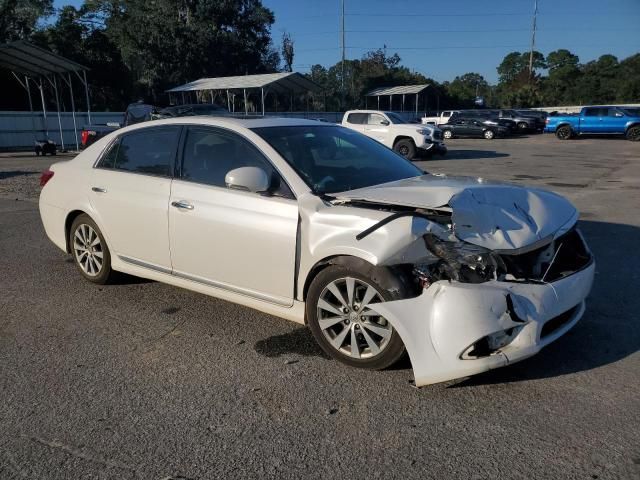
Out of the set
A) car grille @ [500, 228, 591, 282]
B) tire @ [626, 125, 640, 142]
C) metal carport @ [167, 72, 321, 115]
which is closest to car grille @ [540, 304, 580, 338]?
car grille @ [500, 228, 591, 282]

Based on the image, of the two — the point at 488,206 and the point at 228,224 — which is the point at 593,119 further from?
the point at 228,224

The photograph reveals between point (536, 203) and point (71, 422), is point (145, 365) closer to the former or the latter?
point (71, 422)

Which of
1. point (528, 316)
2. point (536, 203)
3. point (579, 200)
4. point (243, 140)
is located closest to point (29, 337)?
point (243, 140)

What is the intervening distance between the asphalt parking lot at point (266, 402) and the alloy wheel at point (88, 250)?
37 cm

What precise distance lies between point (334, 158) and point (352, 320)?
1.53 meters

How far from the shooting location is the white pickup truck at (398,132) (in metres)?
18.7

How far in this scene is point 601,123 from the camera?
29.9m

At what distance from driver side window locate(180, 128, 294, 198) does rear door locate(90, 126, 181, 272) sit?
0.62 feet

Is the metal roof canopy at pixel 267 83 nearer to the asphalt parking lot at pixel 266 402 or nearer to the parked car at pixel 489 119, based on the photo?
the parked car at pixel 489 119

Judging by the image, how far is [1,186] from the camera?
12.6 meters

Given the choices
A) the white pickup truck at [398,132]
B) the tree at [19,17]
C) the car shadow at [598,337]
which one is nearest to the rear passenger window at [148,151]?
the car shadow at [598,337]

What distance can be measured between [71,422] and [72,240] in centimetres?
283

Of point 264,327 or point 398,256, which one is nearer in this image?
point 398,256

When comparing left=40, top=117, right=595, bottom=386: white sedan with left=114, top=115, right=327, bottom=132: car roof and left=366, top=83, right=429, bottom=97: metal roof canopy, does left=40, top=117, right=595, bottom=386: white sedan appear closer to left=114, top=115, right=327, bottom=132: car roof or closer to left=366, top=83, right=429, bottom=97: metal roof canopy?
left=114, top=115, right=327, bottom=132: car roof
